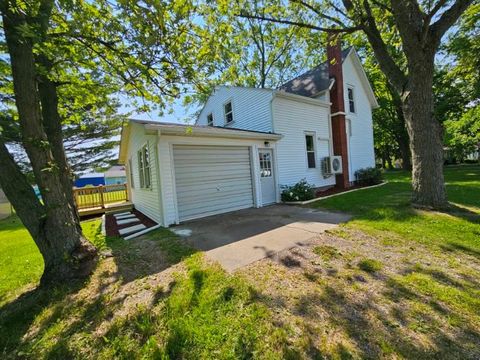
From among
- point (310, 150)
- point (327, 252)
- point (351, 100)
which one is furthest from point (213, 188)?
→ point (351, 100)

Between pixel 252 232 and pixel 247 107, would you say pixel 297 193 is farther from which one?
pixel 247 107

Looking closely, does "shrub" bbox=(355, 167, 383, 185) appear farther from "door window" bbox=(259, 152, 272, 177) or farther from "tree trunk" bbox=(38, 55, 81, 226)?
"tree trunk" bbox=(38, 55, 81, 226)

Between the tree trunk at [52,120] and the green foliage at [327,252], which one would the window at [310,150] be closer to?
the green foliage at [327,252]

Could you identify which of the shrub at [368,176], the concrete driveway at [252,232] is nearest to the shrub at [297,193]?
the concrete driveway at [252,232]

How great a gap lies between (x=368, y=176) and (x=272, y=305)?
12624mm

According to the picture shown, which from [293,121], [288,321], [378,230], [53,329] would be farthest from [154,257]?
[293,121]

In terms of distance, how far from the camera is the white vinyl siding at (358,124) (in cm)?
1334

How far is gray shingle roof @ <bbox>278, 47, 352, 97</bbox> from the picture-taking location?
12422 mm

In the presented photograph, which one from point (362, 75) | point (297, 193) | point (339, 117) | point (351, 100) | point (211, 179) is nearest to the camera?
point (211, 179)

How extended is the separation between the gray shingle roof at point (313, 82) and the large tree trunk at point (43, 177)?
11.9 meters

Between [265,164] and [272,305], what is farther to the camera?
[265,164]

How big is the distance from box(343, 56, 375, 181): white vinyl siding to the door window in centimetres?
618

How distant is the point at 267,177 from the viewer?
941cm

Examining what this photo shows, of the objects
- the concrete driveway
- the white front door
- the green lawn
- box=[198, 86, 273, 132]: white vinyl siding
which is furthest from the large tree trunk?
the white front door
